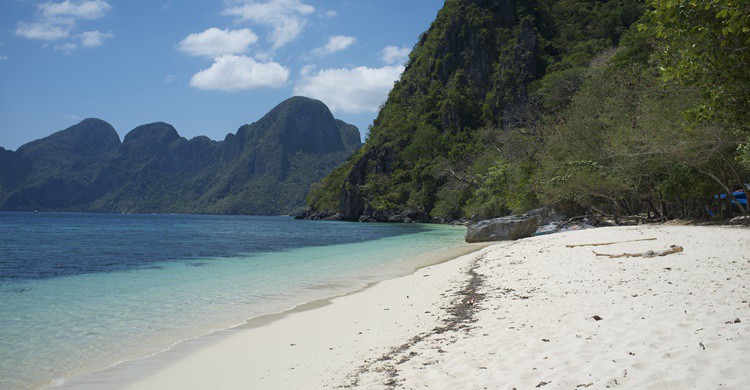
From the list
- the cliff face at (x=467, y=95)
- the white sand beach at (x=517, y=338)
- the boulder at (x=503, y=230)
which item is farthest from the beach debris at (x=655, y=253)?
the cliff face at (x=467, y=95)

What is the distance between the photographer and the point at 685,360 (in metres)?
3.71

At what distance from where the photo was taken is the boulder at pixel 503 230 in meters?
26.7

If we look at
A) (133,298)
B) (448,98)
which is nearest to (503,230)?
(133,298)

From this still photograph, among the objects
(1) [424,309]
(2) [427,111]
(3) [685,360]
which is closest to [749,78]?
(3) [685,360]

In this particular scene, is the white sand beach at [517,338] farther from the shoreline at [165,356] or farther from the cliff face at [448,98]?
the cliff face at [448,98]

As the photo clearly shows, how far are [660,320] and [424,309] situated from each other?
4.20 metres

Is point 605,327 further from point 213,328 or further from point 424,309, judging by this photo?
point 213,328

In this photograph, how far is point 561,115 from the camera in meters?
47.6

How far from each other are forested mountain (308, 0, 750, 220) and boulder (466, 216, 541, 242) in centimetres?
390

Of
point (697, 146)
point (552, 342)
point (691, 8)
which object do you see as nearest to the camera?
point (552, 342)

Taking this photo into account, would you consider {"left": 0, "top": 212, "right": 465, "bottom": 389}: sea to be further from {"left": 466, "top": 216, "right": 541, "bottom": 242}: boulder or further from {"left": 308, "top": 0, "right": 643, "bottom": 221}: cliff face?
{"left": 308, "top": 0, "right": 643, "bottom": 221}: cliff face

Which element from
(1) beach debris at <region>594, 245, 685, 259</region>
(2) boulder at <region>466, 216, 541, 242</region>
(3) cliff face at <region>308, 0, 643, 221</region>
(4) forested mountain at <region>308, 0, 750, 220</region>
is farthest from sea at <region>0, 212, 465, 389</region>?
(3) cliff face at <region>308, 0, 643, 221</region>

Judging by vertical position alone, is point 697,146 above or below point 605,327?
above

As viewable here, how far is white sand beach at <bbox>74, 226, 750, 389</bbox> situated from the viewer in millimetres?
3861
